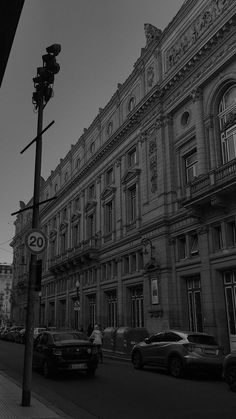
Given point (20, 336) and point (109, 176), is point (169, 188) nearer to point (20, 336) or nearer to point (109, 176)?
point (109, 176)

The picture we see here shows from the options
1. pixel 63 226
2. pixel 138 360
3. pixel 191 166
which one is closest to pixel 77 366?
pixel 138 360

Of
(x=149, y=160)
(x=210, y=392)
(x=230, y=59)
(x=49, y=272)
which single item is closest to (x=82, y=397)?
(x=210, y=392)

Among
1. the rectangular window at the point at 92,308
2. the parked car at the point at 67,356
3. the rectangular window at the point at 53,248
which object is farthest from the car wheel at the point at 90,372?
the rectangular window at the point at 53,248

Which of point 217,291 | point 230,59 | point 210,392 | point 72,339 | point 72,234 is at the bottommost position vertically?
point 210,392

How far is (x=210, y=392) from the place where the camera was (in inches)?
484

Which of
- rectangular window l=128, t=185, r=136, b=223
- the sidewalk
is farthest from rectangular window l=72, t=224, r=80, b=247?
the sidewalk

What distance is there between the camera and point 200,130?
26156 millimetres

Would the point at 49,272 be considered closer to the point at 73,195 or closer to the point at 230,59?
the point at 73,195

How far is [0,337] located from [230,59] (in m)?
45.6

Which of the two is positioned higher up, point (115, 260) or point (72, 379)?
point (115, 260)

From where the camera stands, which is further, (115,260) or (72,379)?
(115,260)

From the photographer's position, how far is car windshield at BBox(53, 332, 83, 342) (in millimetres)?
16703

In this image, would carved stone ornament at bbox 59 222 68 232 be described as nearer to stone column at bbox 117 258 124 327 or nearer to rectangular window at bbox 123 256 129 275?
stone column at bbox 117 258 124 327

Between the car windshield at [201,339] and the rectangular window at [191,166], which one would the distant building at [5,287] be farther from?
the car windshield at [201,339]
